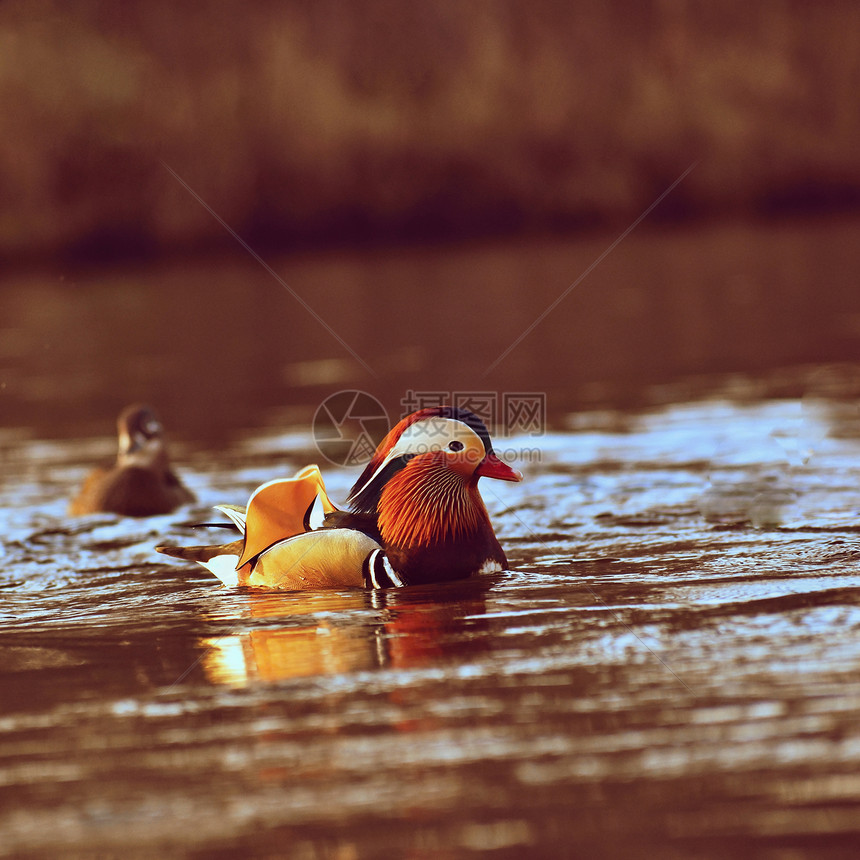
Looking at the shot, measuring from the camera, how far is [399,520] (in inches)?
245

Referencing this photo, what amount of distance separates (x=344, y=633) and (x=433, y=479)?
912 mm

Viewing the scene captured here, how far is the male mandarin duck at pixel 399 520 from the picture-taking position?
6203 mm

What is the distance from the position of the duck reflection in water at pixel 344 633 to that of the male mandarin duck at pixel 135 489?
2.34 metres

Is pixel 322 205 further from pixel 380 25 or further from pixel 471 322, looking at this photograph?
pixel 471 322

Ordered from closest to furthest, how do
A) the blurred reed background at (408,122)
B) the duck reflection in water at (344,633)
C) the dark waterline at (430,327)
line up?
the duck reflection in water at (344,633), the dark waterline at (430,327), the blurred reed background at (408,122)

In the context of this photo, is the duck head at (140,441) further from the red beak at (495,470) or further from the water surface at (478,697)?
the red beak at (495,470)

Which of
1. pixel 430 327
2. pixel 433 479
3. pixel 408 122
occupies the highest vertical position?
pixel 408 122

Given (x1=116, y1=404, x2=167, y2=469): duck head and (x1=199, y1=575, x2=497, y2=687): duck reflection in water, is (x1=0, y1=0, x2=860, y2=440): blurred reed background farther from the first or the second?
(x1=199, y1=575, x2=497, y2=687): duck reflection in water

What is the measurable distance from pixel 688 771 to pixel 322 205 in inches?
972

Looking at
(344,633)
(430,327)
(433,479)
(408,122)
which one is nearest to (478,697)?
(344,633)

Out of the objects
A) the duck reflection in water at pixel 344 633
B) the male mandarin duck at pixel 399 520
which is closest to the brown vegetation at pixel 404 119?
the male mandarin duck at pixel 399 520

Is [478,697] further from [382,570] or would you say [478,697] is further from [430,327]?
[430,327]

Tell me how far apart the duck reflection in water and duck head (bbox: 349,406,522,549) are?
235mm

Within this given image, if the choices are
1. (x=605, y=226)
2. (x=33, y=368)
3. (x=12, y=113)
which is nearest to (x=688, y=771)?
(x=33, y=368)
